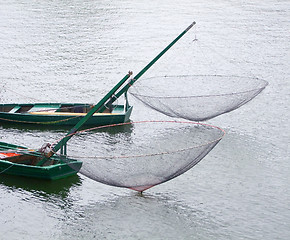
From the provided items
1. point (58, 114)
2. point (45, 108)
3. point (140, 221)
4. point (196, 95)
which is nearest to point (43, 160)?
point (140, 221)

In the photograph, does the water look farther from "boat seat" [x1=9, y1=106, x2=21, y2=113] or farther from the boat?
"boat seat" [x1=9, y1=106, x2=21, y2=113]

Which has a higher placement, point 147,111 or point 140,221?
point 147,111

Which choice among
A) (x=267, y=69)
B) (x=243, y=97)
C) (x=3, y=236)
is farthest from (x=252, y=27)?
(x=3, y=236)

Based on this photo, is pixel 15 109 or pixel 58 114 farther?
pixel 15 109

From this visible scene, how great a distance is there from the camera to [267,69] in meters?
32.4

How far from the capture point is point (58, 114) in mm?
23484

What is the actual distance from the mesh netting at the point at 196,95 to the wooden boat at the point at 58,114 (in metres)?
1.14

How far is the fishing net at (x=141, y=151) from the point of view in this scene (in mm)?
17094

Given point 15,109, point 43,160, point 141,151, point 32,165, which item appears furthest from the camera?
point 15,109

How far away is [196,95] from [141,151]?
5.83m

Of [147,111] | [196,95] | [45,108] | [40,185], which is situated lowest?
[40,185]

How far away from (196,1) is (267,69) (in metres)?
21.5

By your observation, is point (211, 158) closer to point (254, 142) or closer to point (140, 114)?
point (254, 142)

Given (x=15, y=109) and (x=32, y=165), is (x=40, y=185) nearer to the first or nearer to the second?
(x=32, y=165)
